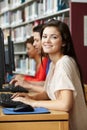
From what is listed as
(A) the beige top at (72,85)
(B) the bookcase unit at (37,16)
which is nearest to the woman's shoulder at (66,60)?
(A) the beige top at (72,85)

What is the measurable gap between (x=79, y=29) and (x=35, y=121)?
6.49 ft

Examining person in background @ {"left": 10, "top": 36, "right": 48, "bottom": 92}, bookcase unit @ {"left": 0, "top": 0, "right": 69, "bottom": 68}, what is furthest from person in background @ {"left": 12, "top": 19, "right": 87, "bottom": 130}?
bookcase unit @ {"left": 0, "top": 0, "right": 69, "bottom": 68}

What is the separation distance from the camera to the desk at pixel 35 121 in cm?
148

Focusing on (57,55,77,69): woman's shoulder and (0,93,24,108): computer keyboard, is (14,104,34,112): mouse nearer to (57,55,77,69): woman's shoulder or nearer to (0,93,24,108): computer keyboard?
(0,93,24,108): computer keyboard

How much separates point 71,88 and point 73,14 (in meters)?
1.78

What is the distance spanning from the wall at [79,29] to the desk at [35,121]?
6.03 ft

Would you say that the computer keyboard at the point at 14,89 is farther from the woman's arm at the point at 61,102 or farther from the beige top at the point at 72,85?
the woman's arm at the point at 61,102

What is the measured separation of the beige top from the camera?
1.70m

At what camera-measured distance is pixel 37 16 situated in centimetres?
473

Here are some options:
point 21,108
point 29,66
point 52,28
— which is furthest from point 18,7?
Answer: point 21,108

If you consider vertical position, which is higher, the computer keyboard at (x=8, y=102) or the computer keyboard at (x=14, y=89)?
the computer keyboard at (x=8, y=102)

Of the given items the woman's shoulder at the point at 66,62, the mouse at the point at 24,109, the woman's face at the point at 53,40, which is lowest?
the mouse at the point at 24,109

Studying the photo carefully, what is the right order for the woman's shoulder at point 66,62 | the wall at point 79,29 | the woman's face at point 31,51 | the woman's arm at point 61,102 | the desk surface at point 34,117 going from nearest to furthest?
the desk surface at point 34,117, the woman's arm at point 61,102, the woman's shoulder at point 66,62, the wall at point 79,29, the woman's face at point 31,51

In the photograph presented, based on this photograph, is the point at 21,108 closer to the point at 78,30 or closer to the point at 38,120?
the point at 38,120
